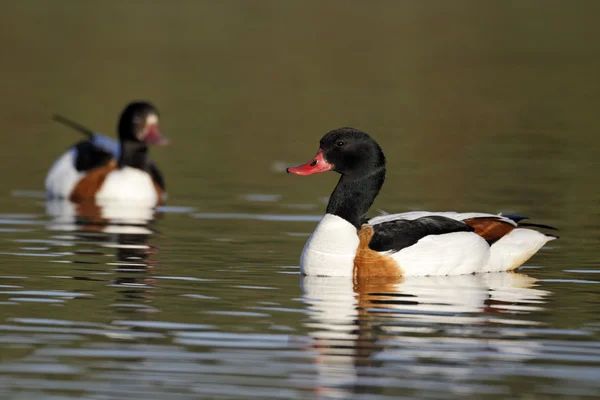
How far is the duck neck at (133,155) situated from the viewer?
19625mm

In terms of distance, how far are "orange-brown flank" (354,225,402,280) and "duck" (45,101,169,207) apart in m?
6.69

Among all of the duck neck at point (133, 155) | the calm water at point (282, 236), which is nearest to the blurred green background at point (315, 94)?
the calm water at point (282, 236)

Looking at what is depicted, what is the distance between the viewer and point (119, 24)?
5531 cm

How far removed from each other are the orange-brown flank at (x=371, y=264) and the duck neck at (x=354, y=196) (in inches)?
13.4

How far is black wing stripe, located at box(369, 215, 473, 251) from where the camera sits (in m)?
12.1

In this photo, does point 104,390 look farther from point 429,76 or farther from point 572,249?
point 429,76

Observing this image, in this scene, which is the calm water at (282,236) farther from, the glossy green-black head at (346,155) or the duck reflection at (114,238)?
the glossy green-black head at (346,155)

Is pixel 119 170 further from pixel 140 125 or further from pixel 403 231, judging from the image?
pixel 403 231

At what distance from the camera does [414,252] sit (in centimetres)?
1212

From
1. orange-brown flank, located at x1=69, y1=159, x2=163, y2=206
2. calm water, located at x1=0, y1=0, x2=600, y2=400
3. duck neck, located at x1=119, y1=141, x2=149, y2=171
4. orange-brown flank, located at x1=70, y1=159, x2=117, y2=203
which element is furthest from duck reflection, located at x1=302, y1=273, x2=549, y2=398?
duck neck, located at x1=119, y1=141, x2=149, y2=171

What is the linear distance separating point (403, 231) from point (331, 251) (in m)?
0.62

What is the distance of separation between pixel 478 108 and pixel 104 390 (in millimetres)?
23642

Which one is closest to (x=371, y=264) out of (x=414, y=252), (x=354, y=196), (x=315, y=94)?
(x=414, y=252)

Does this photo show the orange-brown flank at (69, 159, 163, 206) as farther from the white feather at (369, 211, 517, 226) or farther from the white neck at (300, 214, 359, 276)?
the white neck at (300, 214, 359, 276)
